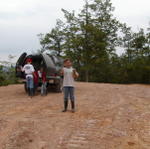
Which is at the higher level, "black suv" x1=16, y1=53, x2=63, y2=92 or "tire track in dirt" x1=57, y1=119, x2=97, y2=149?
"black suv" x1=16, y1=53, x2=63, y2=92

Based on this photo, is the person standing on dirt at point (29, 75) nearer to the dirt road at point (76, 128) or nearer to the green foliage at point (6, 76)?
the dirt road at point (76, 128)

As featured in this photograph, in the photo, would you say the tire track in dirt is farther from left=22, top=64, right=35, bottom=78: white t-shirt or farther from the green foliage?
the green foliage

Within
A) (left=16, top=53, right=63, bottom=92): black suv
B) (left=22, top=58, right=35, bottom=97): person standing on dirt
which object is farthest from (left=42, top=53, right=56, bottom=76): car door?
(left=22, top=58, right=35, bottom=97): person standing on dirt

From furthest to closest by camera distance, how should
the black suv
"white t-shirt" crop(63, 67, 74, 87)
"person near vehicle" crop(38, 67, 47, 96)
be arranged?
the black suv < "person near vehicle" crop(38, 67, 47, 96) < "white t-shirt" crop(63, 67, 74, 87)

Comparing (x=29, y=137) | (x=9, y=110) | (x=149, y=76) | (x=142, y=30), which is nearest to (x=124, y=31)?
(x=142, y=30)

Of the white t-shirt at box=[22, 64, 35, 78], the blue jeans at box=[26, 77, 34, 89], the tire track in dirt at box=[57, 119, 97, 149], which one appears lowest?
the tire track in dirt at box=[57, 119, 97, 149]

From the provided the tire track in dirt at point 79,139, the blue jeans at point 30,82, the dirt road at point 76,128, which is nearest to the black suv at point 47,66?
the blue jeans at point 30,82

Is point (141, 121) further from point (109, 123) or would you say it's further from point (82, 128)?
point (82, 128)

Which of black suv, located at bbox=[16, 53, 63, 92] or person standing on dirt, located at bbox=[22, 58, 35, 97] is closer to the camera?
person standing on dirt, located at bbox=[22, 58, 35, 97]

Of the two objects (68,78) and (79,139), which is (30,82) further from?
(79,139)

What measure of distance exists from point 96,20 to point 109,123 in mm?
30610

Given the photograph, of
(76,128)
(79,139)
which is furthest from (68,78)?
(79,139)

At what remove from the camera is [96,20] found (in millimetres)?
36500

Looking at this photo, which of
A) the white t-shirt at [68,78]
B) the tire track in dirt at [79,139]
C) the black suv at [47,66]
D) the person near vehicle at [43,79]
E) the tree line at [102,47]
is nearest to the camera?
the tire track in dirt at [79,139]
